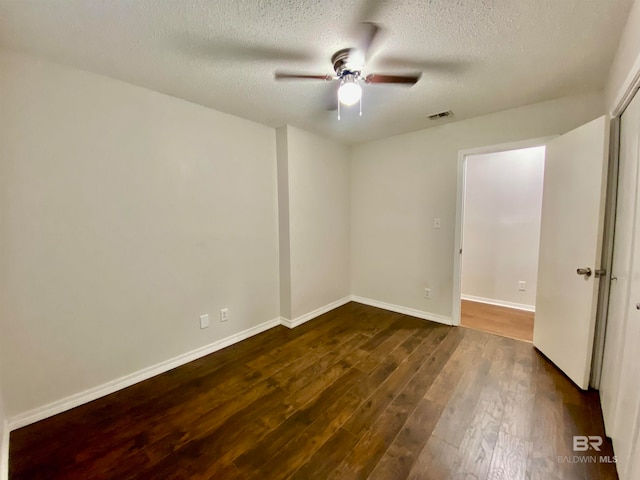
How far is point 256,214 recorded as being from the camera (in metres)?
2.95

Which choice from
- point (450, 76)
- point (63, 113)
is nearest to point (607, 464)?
point (450, 76)

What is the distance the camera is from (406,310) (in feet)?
11.6

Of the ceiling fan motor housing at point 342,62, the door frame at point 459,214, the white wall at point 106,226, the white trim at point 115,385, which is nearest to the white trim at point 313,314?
the white trim at point 115,385

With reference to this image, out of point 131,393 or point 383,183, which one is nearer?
point 131,393

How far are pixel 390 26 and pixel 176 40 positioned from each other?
3.94ft

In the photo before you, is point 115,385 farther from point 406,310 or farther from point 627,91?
point 627,91

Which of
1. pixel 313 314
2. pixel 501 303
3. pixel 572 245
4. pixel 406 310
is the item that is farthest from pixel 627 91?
pixel 313 314

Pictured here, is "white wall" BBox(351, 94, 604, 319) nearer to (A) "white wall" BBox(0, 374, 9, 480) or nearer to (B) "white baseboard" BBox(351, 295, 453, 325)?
(B) "white baseboard" BBox(351, 295, 453, 325)

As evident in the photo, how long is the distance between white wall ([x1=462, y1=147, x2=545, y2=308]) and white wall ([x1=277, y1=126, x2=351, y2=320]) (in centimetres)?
189

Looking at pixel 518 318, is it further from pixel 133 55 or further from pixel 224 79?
pixel 133 55

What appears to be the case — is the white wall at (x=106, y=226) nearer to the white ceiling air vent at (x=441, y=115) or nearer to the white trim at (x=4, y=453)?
the white trim at (x=4, y=453)

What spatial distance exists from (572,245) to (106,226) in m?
3.46

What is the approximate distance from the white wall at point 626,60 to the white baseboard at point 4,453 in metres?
3.65

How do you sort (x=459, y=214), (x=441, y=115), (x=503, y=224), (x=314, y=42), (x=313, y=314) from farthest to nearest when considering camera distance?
(x=503, y=224) → (x=313, y=314) → (x=459, y=214) → (x=441, y=115) → (x=314, y=42)
